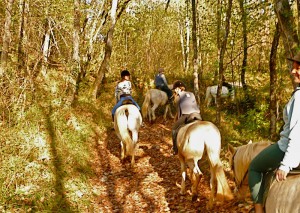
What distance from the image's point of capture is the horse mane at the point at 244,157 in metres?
5.07

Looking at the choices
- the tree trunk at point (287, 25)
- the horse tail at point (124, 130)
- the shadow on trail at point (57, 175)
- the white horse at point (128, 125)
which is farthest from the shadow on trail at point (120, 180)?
the tree trunk at point (287, 25)

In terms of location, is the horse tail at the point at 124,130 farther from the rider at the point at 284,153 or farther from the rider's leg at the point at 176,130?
the rider at the point at 284,153

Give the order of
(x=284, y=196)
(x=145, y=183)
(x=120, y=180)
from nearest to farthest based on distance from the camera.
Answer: (x=284, y=196) → (x=145, y=183) → (x=120, y=180)

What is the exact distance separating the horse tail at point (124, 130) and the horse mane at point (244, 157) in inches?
167

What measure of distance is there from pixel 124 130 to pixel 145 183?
1.93 metres

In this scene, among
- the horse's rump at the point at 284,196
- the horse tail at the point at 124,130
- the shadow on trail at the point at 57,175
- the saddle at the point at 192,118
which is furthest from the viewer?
the horse tail at the point at 124,130

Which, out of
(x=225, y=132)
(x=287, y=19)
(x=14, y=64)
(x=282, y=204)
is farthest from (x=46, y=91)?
(x=282, y=204)

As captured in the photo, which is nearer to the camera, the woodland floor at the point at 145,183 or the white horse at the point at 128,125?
the woodland floor at the point at 145,183

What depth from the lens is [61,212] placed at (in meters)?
5.76

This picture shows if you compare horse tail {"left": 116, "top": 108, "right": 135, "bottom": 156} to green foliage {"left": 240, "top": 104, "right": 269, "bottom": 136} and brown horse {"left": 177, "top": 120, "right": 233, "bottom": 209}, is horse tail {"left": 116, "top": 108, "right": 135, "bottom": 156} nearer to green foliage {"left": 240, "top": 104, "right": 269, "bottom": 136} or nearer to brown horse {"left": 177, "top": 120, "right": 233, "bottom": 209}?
brown horse {"left": 177, "top": 120, "right": 233, "bottom": 209}

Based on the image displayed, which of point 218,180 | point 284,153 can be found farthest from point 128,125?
point 284,153

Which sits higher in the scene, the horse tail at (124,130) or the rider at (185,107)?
the rider at (185,107)

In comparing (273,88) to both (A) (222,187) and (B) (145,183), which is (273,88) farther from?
(B) (145,183)

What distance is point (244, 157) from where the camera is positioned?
5.13 metres
